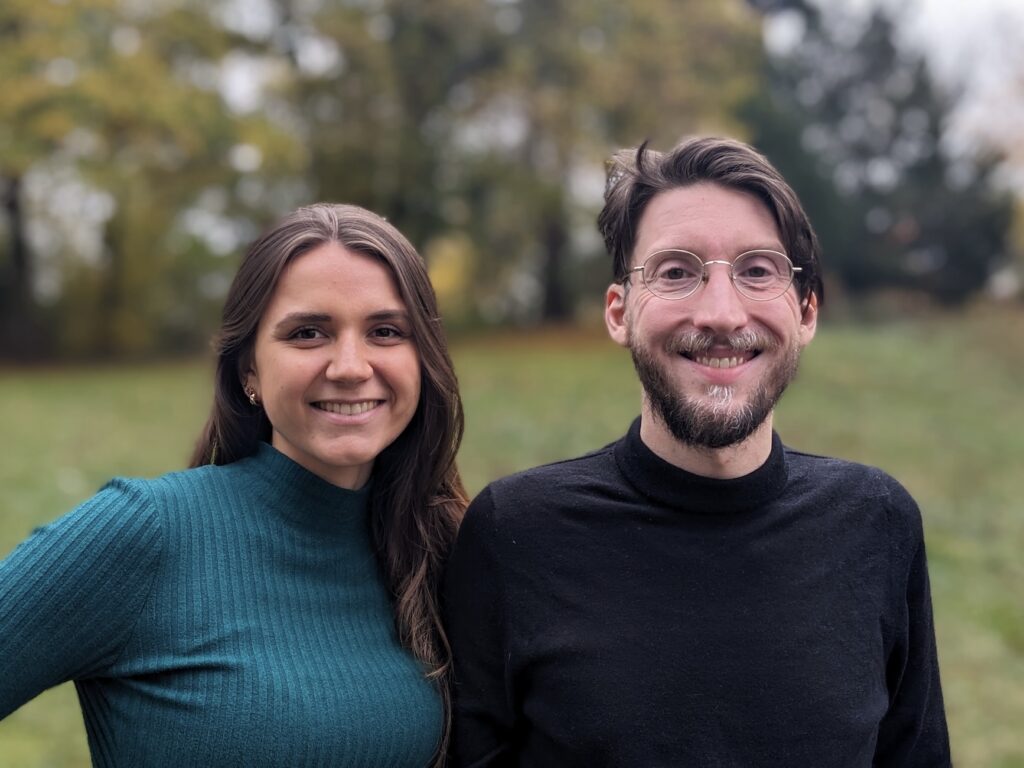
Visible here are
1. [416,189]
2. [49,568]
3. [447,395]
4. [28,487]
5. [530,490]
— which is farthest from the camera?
[416,189]

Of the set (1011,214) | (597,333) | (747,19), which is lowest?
(597,333)

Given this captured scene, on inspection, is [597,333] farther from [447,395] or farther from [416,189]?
[447,395]

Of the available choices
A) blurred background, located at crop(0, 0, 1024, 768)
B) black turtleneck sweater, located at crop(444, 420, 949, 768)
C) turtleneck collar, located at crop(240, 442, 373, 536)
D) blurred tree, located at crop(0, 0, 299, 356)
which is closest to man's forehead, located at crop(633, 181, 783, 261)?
black turtleneck sweater, located at crop(444, 420, 949, 768)

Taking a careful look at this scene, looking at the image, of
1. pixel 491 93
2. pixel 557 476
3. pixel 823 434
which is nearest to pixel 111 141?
pixel 491 93

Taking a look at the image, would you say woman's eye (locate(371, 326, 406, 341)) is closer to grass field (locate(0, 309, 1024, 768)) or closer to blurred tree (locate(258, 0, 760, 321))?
grass field (locate(0, 309, 1024, 768))

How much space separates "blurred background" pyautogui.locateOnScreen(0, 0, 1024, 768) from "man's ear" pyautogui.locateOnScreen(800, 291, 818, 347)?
769cm

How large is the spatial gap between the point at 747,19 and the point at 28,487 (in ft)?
45.7

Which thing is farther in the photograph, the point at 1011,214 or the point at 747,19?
the point at 1011,214

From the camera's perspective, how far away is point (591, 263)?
21.9 meters

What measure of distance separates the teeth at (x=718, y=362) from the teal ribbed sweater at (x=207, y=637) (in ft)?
2.97

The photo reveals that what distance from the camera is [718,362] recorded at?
2.27 m

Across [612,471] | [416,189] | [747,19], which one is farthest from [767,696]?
[747,19]

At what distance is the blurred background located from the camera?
12773 mm

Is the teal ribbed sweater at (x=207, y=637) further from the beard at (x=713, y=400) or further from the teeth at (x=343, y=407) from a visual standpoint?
the beard at (x=713, y=400)
